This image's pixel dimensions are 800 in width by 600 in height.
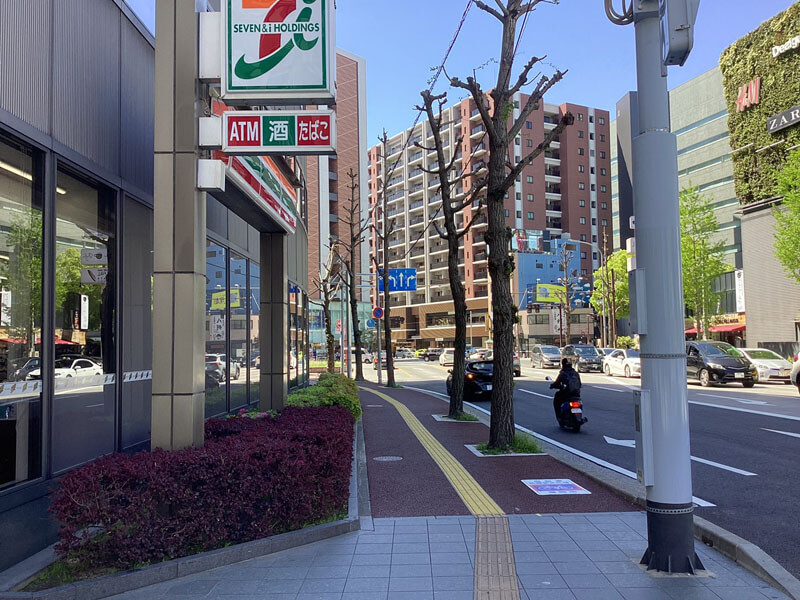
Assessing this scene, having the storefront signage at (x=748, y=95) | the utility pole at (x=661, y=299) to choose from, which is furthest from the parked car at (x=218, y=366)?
the storefront signage at (x=748, y=95)

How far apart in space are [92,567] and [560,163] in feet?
294

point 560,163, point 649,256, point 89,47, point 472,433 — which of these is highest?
point 560,163

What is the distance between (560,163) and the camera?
88875mm

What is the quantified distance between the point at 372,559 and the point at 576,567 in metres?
1.72

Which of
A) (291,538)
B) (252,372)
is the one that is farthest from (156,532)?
(252,372)

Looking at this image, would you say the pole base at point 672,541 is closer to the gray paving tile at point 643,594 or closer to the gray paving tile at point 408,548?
the gray paving tile at point 643,594

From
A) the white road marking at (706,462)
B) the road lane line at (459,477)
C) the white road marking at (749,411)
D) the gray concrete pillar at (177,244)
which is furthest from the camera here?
the white road marking at (749,411)

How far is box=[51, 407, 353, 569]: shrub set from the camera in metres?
5.04

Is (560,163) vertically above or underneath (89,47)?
above

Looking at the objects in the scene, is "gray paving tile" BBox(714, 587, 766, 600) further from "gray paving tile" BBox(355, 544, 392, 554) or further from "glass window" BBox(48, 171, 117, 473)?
"glass window" BBox(48, 171, 117, 473)

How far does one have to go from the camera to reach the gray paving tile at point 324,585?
496 cm

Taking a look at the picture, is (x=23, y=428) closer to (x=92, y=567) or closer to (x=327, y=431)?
(x=92, y=567)

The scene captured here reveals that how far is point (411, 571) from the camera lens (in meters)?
5.37

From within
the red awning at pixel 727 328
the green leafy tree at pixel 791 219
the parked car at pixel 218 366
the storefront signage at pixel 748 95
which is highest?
the storefront signage at pixel 748 95
